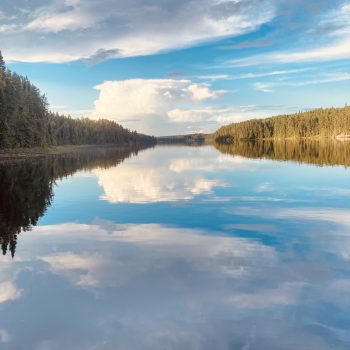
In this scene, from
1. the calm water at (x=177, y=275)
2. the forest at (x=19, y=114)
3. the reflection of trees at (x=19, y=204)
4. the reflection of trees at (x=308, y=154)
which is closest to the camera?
the calm water at (x=177, y=275)

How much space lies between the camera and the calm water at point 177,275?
995 cm

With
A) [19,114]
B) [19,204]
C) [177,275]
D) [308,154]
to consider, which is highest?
[19,114]

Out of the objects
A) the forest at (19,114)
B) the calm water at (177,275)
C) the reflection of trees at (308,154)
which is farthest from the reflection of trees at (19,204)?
the forest at (19,114)

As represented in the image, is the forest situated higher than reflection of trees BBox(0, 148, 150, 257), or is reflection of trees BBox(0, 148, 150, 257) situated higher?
the forest

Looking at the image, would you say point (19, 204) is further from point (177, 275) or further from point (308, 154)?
point (308, 154)

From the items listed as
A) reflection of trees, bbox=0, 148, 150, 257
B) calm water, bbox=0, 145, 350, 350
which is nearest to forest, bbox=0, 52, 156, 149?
reflection of trees, bbox=0, 148, 150, 257

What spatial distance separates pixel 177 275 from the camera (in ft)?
46.1

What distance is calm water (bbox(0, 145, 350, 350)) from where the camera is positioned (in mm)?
9953

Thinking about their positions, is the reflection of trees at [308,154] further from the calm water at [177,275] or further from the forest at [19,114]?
the forest at [19,114]

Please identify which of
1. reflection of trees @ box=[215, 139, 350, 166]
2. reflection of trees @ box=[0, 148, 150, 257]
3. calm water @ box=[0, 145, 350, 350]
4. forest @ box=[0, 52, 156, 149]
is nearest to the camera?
calm water @ box=[0, 145, 350, 350]

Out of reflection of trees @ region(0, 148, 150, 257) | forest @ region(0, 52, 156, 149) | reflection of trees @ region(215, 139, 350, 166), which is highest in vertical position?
forest @ region(0, 52, 156, 149)

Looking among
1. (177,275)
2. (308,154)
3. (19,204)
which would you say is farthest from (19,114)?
(177,275)

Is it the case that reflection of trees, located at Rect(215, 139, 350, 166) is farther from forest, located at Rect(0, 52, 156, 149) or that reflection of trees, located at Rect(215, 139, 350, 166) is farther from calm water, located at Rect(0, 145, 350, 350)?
forest, located at Rect(0, 52, 156, 149)

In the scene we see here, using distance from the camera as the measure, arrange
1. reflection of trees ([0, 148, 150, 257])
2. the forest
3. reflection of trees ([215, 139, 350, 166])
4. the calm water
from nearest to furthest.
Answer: the calm water, reflection of trees ([0, 148, 150, 257]), reflection of trees ([215, 139, 350, 166]), the forest
